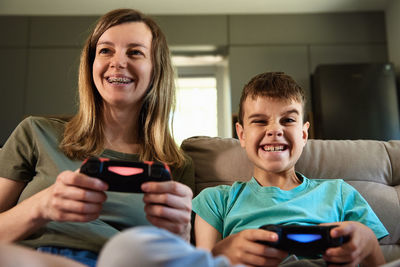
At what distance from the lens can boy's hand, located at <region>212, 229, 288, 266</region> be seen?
92 centimetres

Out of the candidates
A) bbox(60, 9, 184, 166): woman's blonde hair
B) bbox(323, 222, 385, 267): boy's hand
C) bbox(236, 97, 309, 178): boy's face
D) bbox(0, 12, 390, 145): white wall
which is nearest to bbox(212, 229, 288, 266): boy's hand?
bbox(323, 222, 385, 267): boy's hand

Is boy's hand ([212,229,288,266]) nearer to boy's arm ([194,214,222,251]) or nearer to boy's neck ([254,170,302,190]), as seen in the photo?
boy's arm ([194,214,222,251])

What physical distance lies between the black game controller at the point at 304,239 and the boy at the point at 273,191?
223mm

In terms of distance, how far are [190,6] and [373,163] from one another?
3046 mm

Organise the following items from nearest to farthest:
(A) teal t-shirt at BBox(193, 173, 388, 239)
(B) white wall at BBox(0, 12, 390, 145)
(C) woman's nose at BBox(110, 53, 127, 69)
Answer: (A) teal t-shirt at BBox(193, 173, 388, 239)
(C) woman's nose at BBox(110, 53, 127, 69)
(B) white wall at BBox(0, 12, 390, 145)

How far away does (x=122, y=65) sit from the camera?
4.32ft

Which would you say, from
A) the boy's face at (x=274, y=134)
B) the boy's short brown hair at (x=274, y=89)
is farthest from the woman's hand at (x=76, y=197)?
the boy's short brown hair at (x=274, y=89)

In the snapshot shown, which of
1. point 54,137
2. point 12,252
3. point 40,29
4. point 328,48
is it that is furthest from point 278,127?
point 40,29

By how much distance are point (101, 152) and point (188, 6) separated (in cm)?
314

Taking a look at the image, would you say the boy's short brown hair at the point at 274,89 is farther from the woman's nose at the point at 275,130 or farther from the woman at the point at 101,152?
the woman at the point at 101,152

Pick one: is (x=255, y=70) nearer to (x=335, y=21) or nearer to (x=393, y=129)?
(x=335, y=21)

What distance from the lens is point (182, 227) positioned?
941mm

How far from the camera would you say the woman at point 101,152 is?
35.2 inches

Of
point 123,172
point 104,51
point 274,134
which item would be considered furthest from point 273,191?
point 104,51
